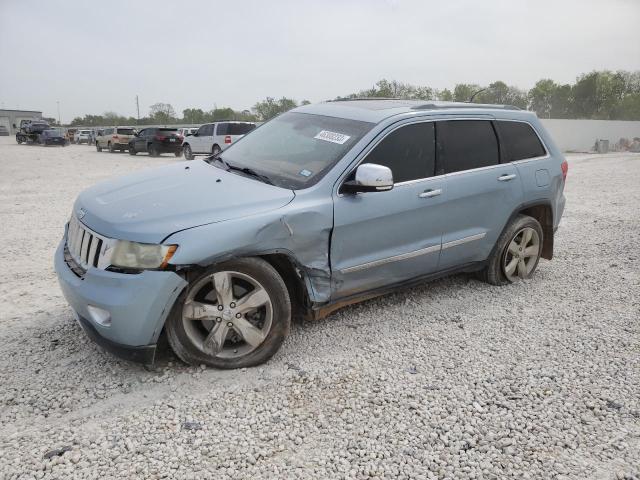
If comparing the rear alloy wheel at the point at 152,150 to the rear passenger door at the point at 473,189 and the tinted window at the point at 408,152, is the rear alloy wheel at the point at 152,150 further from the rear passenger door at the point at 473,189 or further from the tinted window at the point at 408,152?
the tinted window at the point at 408,152

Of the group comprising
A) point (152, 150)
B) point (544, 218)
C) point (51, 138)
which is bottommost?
point (544, 218)

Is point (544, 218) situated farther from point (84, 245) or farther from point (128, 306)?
point (84, 245)

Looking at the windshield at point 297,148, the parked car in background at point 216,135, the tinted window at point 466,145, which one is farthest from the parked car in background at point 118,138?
the tinted window at point 466,145

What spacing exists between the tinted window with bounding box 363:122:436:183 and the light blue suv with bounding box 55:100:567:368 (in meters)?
0.01

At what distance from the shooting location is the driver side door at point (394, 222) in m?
3.35

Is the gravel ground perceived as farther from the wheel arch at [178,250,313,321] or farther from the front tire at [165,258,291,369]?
the wheel arch at [178,250,313,321]

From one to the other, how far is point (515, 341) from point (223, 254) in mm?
2272

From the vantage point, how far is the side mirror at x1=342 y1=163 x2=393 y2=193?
3203 millimetres

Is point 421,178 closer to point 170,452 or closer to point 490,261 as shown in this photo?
point 490,261

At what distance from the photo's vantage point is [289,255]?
3111 mm

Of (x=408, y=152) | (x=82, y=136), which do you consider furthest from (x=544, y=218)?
(x=82, y=136)

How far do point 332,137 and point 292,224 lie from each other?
36.9 inches

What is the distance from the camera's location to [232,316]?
9.78ft

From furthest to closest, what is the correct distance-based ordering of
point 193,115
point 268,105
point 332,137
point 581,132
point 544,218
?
point 193,115 → point 268,105 → point 581,132 → point 544,218 → point 332,137
